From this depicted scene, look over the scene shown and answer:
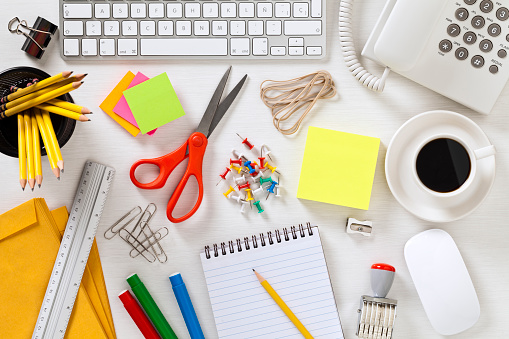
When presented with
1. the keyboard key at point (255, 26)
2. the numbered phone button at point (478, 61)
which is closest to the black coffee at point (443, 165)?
the numbered phone button at point (478, 61)

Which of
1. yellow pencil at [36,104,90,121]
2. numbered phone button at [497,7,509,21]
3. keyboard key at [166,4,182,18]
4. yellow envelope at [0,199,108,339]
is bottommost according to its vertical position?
yellow envelope at [0,199,108,339]

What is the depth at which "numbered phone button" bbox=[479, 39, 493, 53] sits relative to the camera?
2.50 feet

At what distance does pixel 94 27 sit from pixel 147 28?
0.09 metres

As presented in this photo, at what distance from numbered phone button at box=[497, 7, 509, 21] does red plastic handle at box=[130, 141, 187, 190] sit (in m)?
0.58

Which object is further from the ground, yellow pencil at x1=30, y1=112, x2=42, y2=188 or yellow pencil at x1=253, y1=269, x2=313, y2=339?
yellow pencil at x1=30, y1=112, x2=42, y2=188

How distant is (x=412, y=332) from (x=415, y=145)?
353 millimetres

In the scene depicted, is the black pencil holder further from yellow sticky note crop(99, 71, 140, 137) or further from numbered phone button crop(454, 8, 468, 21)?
numbered phone button crop(454, 8, 468, 21)

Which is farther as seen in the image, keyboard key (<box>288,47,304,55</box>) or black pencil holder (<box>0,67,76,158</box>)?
keyboard key (<box>288,47,304,55</box>)

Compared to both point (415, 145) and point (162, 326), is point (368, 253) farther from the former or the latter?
point (162, 326)

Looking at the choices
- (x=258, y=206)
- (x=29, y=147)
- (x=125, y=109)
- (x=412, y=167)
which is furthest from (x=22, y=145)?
(x=412, y=167)

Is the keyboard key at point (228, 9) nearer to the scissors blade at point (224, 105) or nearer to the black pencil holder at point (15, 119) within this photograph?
the scissors blade at point (224, 105)

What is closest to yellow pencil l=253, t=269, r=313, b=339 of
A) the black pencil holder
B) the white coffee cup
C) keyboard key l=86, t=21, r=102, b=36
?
the white coffee cup

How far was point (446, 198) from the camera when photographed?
2.60 feet

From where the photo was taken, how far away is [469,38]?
77 cm
